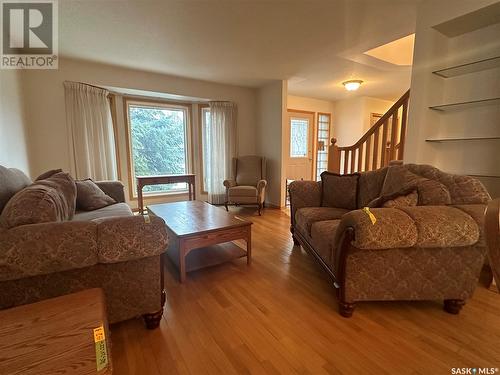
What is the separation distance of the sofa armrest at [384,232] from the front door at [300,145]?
463 centimetres

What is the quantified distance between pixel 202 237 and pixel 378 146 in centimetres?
283

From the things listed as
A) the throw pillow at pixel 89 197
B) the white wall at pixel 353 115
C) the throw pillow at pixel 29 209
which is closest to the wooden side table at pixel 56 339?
the throw pillow at pixel 29 209

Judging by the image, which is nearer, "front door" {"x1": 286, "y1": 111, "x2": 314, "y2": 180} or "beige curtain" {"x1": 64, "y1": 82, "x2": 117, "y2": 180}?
"beige curtain" {"x1": 64, "y1": 82, "x2": 117, "y2": 180}

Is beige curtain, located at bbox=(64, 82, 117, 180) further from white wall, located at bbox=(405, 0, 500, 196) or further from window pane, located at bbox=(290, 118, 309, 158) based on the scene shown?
white wall, located at bbox=(405, 0, 500, 196)

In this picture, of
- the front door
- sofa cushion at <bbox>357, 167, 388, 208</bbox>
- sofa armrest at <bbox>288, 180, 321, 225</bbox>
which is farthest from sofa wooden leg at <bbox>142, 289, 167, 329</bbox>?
the front door

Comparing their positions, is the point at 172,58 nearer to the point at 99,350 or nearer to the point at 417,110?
the point at 417,110

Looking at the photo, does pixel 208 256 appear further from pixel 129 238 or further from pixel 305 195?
pixel 305 195

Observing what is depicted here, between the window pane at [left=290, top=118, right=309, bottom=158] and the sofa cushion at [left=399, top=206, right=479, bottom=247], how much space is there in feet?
15.6

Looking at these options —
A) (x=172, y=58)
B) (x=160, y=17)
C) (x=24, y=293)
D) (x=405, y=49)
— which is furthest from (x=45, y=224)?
(x=405, y=49)

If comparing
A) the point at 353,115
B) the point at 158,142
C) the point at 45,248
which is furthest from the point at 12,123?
the point at 353,115

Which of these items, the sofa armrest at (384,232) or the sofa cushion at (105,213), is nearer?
the sofa armrest at (384,232)

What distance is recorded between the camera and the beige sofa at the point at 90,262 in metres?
1.13

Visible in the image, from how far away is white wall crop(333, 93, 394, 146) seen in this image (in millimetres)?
5894

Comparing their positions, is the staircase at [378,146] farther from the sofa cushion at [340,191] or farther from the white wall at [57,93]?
the white wall at [57,93]
